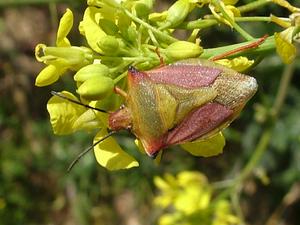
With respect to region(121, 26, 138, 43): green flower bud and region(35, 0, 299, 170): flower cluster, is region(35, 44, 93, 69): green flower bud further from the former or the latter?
region(121, 26, 138, 43): green flower bud

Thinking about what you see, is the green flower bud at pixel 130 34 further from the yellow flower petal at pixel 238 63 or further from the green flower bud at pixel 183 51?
the yellow flower petal at pixel 238 63

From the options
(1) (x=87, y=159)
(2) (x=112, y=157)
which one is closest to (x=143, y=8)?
(2) (x=112, y=157)

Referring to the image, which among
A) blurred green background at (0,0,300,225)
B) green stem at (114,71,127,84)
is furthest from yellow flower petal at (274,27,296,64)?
blurred green background at (0,0,300,225)

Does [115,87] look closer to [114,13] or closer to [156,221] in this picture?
[114,13]

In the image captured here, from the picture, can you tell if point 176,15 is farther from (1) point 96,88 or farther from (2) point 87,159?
(2) point 87,159

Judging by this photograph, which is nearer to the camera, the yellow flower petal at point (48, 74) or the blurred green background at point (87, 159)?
the yellow flower petal at point (48, 74)

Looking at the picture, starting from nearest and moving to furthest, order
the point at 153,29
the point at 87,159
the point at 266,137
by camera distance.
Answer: the point at 153,29 < the point at 266,137 < the point at 87,159

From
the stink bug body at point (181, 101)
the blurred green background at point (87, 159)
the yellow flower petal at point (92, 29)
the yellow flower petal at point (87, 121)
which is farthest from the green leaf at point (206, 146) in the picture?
the blurred green background at point (87, 159)
